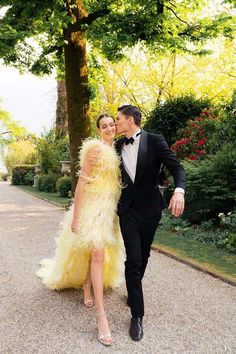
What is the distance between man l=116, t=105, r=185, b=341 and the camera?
372 cm

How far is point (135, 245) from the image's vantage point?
148 inches

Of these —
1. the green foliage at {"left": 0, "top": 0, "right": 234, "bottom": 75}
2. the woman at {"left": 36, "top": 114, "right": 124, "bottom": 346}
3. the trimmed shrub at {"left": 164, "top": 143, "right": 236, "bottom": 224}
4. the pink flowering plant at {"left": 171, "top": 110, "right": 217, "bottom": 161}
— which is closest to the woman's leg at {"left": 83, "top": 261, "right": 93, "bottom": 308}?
the woman at {"left": 36, "top": 114, "right": 124, "bottom": 346}

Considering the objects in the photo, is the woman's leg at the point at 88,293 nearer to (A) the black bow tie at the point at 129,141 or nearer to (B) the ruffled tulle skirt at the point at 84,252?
(B) the ruffled tulle skirt at the point at 84,252

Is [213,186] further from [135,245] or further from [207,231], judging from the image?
[135,245]

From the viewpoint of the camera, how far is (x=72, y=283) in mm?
4707

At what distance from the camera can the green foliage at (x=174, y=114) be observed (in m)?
13.5

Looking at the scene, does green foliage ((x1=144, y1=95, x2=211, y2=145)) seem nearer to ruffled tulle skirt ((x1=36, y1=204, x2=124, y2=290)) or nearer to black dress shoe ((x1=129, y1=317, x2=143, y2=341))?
ruffled tulle skirt ((x1=36, y1=204, x2=124, y2=290))

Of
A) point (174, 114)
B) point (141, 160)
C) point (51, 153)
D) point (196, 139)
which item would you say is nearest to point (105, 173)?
point (141, 160)

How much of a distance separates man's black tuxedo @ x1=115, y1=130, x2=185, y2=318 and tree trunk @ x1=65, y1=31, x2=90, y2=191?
7.78 metres

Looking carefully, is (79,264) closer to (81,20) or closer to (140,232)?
(140,232)

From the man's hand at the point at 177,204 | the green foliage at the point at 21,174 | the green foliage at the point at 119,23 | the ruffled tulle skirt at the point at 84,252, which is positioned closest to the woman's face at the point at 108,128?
the ruffled tulle skirt at the point at 84,252

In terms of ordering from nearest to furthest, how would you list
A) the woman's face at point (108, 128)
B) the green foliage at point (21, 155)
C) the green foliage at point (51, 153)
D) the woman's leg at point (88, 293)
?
the woman's face at point (108, 128), the woman's leg at point (88, 293), the green foliage at point (51, 153), the green foliage at point (21, 155)

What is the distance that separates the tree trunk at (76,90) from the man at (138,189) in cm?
771

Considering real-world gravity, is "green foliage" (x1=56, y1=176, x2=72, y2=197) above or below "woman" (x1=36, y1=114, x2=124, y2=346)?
below
